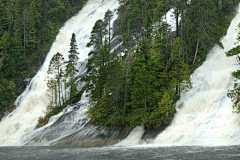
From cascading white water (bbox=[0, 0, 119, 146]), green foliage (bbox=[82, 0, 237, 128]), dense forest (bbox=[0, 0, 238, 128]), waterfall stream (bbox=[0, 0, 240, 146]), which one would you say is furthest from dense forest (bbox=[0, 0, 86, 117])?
green foliage (bbox=[82, 0, 237, 128])

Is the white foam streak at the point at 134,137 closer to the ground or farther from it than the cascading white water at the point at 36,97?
closer to the ground

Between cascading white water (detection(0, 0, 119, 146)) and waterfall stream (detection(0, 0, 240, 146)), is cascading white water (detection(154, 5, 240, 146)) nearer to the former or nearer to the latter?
waterfall stream (detection(0, 0, 240, 146))

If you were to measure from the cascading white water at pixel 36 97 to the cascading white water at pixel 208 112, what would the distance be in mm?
26201

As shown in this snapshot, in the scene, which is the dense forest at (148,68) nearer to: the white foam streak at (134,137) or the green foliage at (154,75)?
the green foliage at (154,75)

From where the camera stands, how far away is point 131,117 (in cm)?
3872

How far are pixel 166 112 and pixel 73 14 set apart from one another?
71.4m

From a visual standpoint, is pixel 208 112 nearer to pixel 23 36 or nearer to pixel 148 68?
pixel 148 68

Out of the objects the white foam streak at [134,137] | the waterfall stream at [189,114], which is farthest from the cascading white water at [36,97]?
the white foam streak at [134,137]

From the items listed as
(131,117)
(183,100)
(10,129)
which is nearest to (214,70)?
(183,100)

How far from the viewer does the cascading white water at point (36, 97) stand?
50.7 meters

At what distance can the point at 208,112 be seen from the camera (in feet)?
109

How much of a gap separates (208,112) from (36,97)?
37012 millimetres

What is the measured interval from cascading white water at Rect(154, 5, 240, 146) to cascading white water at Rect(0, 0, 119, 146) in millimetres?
26201

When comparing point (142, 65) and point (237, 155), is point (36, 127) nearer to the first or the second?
point (142, 65)
